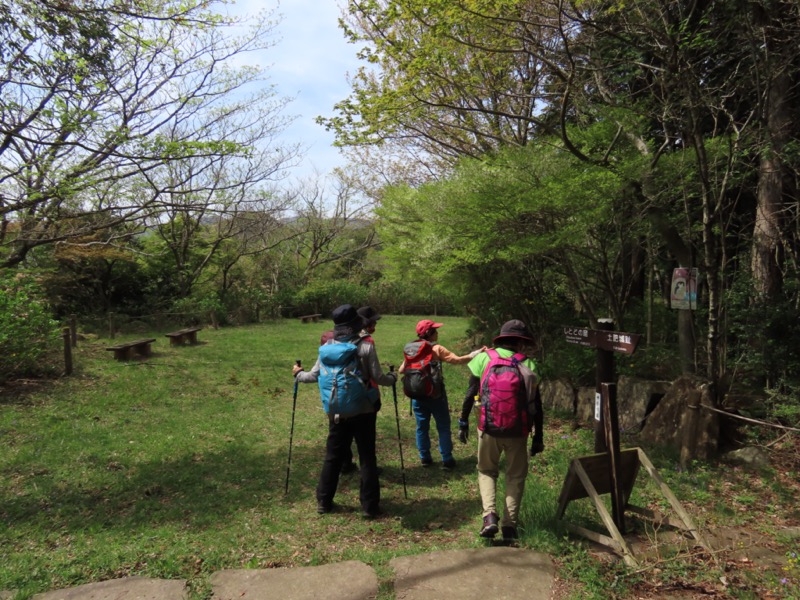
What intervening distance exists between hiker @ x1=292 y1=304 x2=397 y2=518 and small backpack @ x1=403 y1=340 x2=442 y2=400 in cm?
73

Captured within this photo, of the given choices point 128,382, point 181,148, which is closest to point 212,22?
point 181,148

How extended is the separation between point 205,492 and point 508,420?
3314mm

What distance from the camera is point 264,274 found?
81.5ft

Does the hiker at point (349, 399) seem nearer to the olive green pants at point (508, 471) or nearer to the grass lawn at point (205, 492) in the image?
the grass lawn at point (205, 492)

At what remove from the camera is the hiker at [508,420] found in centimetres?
348

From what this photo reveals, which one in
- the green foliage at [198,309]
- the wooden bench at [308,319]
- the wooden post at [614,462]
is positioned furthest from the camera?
the wooden bench at [308,319]

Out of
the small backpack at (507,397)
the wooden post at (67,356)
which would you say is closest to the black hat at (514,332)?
the small backpack at (507,397)

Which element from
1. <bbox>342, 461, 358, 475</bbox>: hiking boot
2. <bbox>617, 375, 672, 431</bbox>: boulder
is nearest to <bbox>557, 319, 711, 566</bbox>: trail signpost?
<bbox>342, 461, 358, 475</bbox>: hiking boot

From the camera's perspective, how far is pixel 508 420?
11.4ft

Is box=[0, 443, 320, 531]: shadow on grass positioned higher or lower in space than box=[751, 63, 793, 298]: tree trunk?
lower

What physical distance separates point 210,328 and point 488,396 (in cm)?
1658

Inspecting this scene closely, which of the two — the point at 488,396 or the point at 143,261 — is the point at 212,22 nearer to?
the point at 488,396

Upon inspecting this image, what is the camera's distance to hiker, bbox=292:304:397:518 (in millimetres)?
3973

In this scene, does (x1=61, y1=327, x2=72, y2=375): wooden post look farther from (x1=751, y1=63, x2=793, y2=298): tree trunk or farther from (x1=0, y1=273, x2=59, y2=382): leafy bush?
(x1=751, y1=63, x2=793, y2=298): tree trunk
